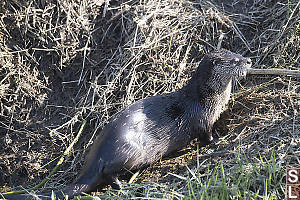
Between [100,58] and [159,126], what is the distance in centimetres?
118

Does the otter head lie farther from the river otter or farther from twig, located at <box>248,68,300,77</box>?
twig, located at <box>248,68,300,77</box>

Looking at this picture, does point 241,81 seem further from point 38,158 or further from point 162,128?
point 38,158

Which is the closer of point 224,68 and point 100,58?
point 224,68

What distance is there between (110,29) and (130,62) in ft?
1.66

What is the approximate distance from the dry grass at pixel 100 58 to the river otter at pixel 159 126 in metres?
0.25

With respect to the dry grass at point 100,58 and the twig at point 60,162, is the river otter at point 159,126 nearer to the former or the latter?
the dry grass at point 100,58

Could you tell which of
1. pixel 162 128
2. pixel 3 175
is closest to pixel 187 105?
pixel 162 128

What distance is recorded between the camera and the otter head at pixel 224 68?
3.45 metres

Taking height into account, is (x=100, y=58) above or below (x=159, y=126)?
above

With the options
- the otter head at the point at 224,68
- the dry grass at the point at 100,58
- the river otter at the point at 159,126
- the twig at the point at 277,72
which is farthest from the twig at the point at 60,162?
the twig at the point at 277,72

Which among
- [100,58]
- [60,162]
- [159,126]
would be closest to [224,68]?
[159,126]

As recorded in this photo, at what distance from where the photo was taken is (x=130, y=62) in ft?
13.1

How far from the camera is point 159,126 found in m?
3.38

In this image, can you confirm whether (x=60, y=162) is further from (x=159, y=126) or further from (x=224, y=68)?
(x=224, y=68)
